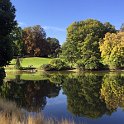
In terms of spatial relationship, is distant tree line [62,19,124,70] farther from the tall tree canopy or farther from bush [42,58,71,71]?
bush [42,58,71,71]

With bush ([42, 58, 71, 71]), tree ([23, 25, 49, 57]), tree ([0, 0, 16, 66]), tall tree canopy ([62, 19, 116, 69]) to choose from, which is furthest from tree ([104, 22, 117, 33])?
tree ([0, 0, 16, 66])

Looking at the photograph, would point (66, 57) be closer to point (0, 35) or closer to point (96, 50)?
point (96, 50)

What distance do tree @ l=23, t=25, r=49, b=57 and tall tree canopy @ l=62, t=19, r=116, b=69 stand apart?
718 inches

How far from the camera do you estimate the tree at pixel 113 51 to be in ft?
282

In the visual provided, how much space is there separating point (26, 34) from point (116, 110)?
94.5 metres

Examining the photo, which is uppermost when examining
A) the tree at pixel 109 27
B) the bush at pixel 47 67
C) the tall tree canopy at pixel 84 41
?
the tree at pixel 109 27

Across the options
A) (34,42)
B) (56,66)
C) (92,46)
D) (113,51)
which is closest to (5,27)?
(56,66)

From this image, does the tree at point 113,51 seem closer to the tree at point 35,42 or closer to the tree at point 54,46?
the tree at point 35,42

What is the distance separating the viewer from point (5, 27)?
86.6 ft

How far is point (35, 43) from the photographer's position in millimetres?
116125

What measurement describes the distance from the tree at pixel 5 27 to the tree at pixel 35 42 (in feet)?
290

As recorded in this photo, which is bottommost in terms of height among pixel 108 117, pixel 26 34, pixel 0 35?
pixel 108 117

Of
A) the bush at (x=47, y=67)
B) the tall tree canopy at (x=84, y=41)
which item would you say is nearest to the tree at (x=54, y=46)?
the tall tree canopy at (x=84, y=41)

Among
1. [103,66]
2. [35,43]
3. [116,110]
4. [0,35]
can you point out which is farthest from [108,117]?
[35,43]
